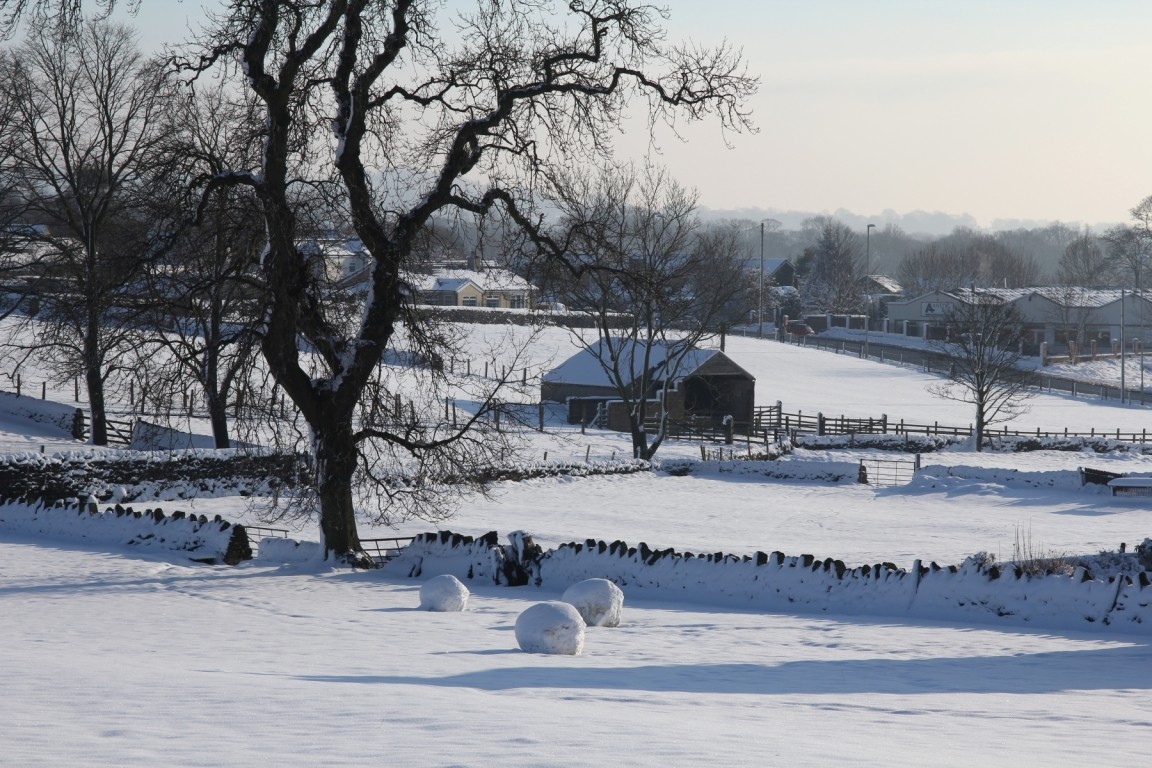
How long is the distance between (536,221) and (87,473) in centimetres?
1464

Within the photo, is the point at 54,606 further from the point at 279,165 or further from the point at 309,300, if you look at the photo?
the point at 279,165

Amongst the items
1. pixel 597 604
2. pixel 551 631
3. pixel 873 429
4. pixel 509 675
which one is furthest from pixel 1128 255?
pixel 509 675

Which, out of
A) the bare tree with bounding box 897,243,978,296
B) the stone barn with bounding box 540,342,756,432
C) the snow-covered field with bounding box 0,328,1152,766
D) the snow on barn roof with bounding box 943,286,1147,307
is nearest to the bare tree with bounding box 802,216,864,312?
the bare tree with bounding box 897,243,978,296

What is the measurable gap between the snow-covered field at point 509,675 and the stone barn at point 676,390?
26756mm

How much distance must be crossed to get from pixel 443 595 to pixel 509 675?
4.82m

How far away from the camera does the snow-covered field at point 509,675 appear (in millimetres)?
6293

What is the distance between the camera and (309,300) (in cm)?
1773

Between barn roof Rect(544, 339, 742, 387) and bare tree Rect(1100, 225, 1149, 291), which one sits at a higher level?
bare tree Rect(1100, 225, 1149, 291)

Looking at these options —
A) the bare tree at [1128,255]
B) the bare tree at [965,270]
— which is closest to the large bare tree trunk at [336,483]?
the bare tree at [1128,255]

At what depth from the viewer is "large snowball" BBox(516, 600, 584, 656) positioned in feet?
37.3

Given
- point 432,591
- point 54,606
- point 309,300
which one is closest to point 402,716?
point 432,591

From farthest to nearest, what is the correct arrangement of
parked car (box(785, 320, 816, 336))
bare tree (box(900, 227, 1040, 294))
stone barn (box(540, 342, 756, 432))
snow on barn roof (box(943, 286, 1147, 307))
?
bare tree (box(900, 227, 1040, 294)) → parked car (box(785, 320, 816, 336)) → snow on barn roof (box(943, 286, 1147, 307)) → stone barn (box(540, 342, 756, 432))

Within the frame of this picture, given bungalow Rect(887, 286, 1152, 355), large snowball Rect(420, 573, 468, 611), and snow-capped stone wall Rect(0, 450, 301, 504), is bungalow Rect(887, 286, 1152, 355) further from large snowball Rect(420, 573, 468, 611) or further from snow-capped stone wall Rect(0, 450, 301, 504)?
large snowball Rect(420, 573, 468, 611)

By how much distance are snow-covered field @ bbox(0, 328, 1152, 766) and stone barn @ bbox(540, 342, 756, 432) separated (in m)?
26.8
